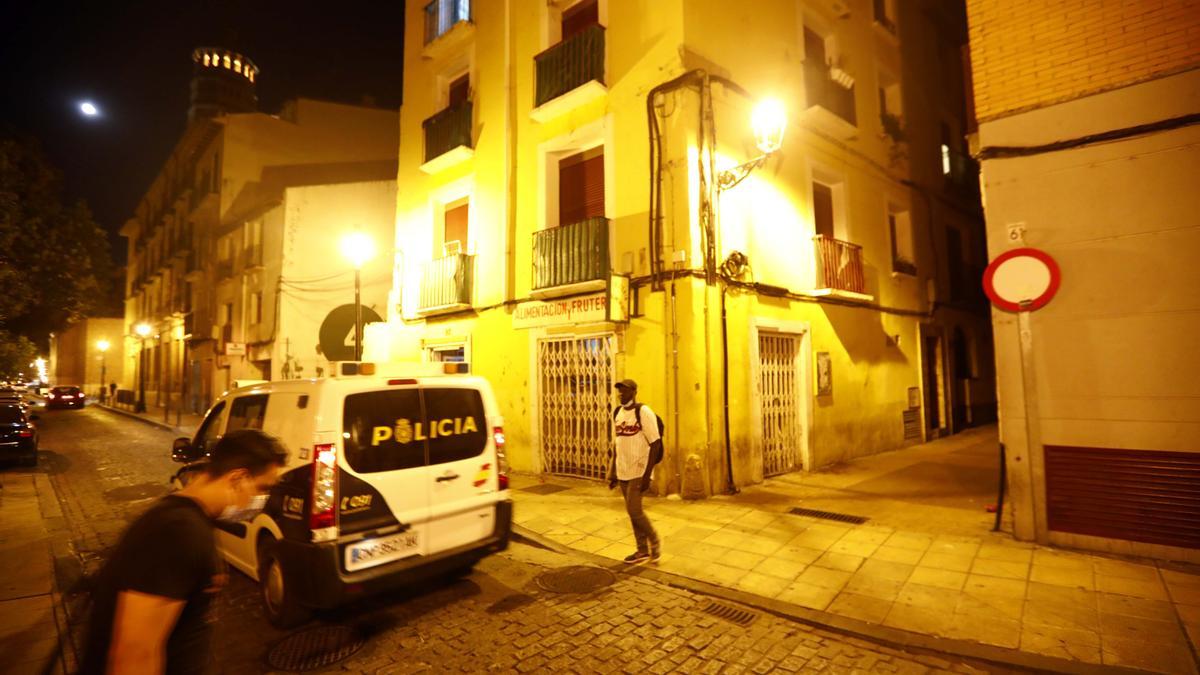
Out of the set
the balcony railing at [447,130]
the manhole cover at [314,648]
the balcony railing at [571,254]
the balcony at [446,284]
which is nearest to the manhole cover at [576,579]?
the manhole cover at [314,648]

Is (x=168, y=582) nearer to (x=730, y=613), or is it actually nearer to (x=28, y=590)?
(x=730, y=613)

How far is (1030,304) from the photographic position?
18.9ft

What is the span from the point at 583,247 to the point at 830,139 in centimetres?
592

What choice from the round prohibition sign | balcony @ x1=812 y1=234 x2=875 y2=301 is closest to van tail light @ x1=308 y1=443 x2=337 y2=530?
the round prohibition sign

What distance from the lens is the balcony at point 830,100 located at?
10555mm

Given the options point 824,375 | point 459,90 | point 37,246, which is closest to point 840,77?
point 824,375

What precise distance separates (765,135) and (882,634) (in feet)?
22.2

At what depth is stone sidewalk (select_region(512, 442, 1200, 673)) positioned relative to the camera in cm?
392

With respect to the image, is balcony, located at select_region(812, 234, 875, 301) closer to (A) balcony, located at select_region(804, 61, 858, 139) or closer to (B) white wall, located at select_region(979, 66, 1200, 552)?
(A) balcony, located at select_region(804, 61, 858, 139)

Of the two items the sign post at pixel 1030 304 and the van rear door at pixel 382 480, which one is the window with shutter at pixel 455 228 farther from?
the sign post at pixel 1030 304

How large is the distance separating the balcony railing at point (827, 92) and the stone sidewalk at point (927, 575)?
25.1ft

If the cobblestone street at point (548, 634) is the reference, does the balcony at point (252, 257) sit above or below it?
above

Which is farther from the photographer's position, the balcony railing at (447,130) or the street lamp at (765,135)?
the balcony railing at (447,130)

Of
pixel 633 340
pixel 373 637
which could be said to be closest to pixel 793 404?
pixel 633 340
